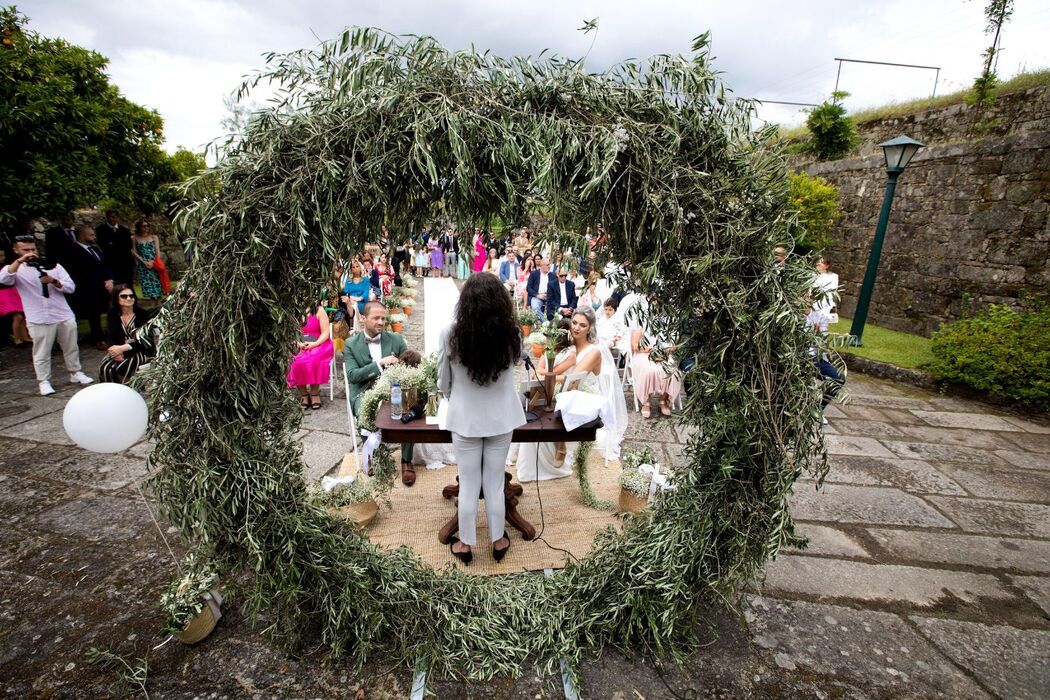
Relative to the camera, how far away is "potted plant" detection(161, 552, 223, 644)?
10.3ft

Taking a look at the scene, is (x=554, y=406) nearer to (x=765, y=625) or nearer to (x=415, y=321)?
(x=765, y=625)

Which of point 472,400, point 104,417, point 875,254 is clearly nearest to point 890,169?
point 875,254

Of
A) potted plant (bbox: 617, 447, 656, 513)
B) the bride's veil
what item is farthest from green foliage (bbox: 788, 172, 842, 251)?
potted plant (bbox: 617, 447, 656, 513)

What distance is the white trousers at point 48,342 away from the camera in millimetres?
7168

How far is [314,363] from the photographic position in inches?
292

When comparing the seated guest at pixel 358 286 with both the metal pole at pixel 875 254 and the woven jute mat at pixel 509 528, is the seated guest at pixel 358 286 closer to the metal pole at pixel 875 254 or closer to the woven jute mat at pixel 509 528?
the woven jute mat at pixel 509 528

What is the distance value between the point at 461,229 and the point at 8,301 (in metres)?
10.8

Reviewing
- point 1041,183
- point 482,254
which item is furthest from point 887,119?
point 482,254

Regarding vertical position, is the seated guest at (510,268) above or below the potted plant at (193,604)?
above

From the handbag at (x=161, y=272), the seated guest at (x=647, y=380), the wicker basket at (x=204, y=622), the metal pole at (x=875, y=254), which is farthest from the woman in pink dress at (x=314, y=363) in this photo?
the metal pole at (x=875, y=254)

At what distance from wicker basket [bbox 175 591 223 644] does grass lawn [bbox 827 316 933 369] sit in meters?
10.3

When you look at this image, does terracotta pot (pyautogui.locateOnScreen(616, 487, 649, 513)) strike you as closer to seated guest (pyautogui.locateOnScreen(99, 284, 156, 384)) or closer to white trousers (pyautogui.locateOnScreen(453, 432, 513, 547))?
white trousers (pyautogui.locateOnScreen(453, 432, 513, 547))

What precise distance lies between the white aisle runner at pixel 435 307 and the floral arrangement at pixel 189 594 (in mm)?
6308

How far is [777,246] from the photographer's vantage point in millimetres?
2867
